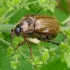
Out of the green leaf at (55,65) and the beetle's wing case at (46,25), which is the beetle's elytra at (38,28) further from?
the green leaf at (55,65)

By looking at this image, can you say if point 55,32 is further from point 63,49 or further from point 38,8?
point 38,8

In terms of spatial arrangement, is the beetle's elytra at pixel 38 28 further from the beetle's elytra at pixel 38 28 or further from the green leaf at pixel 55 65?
the green leaf at pixel 55 65

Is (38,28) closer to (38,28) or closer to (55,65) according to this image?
(38,28)

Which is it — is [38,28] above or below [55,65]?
above

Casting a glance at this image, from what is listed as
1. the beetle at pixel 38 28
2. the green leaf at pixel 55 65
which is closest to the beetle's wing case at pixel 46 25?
the beetle at pixel 38 28

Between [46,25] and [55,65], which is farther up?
[46,25]

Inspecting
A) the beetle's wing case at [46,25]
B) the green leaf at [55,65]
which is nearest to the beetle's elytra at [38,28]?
the beetle's wing case at [46,25]

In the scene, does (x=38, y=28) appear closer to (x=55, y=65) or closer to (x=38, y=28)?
(x=38, y=28)

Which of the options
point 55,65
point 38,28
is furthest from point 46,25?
point 55,65

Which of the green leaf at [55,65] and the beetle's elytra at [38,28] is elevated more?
the beetle's elytra at [38,28]
